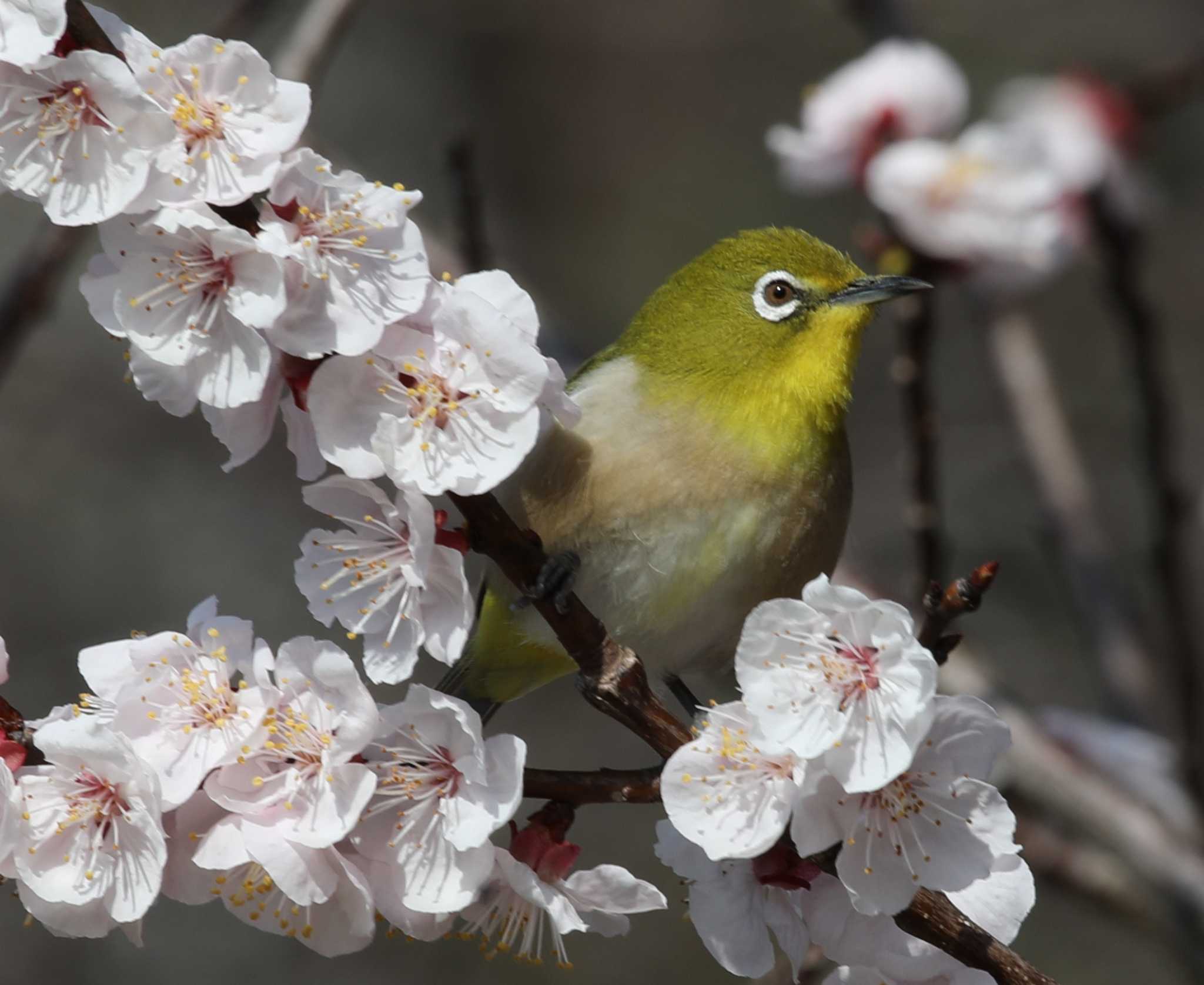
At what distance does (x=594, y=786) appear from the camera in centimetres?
217

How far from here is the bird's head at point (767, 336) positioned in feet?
10.8

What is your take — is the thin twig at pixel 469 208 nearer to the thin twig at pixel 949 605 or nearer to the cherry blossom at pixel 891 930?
the thin twig at pixel 949 605

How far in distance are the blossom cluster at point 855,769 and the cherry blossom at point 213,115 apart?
981mm

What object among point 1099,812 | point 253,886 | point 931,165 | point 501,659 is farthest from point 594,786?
point 931,165

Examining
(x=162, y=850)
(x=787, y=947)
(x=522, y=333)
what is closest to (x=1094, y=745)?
(x=787, y=947)

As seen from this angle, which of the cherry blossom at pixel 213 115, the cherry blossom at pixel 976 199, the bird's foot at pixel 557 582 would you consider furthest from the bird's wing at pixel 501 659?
the cherry blossom at pixel 976 199

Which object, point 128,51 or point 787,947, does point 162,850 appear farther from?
point 128,51

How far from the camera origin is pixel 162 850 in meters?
2.07

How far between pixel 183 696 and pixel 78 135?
2.74ft

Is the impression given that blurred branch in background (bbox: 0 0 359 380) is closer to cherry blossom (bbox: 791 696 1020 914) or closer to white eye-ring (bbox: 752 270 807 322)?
white eye-ring (bbox: 752 270 807 322)

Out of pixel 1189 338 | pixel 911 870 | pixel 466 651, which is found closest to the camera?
pixel 911 870

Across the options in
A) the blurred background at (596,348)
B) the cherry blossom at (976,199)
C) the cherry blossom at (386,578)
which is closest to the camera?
the cherry blossom at (386,578)

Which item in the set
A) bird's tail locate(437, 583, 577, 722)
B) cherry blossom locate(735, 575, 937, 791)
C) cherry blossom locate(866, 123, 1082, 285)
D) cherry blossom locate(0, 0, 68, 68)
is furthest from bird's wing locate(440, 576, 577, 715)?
cherry blossom locate(866, 123, 1082, 285)

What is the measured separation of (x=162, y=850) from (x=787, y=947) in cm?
96
